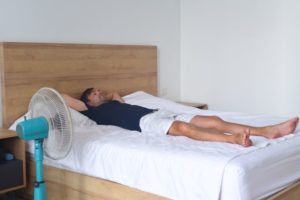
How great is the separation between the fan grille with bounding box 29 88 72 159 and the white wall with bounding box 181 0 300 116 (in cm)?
250

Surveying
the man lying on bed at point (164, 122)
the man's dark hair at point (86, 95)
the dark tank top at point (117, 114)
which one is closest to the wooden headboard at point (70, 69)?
the man's dark hair at point (86, 95)

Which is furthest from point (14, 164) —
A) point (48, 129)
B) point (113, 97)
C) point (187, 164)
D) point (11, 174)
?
point (187, 164)

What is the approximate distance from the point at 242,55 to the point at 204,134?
1978 mm

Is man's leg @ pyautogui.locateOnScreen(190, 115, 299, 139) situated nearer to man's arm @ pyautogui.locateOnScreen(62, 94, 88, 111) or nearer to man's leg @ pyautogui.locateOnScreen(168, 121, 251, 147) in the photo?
man's leg @ pyautogui.locateOnScreen(168, 121, 251, 147)

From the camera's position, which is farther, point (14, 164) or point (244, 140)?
point (14, 164)

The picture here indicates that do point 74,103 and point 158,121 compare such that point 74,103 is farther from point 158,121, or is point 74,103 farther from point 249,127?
point 249,127

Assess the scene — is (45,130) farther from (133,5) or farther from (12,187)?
(133,5)

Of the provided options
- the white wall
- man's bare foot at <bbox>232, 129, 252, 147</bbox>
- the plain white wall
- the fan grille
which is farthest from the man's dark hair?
the white wall

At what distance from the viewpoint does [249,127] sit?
2615 millimetres

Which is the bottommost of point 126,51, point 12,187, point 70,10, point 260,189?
point 12,187

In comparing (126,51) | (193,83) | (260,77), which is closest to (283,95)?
(260,77)

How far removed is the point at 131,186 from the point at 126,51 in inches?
75.9

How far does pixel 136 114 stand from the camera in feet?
10.00

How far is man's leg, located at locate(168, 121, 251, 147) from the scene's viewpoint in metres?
2.27
